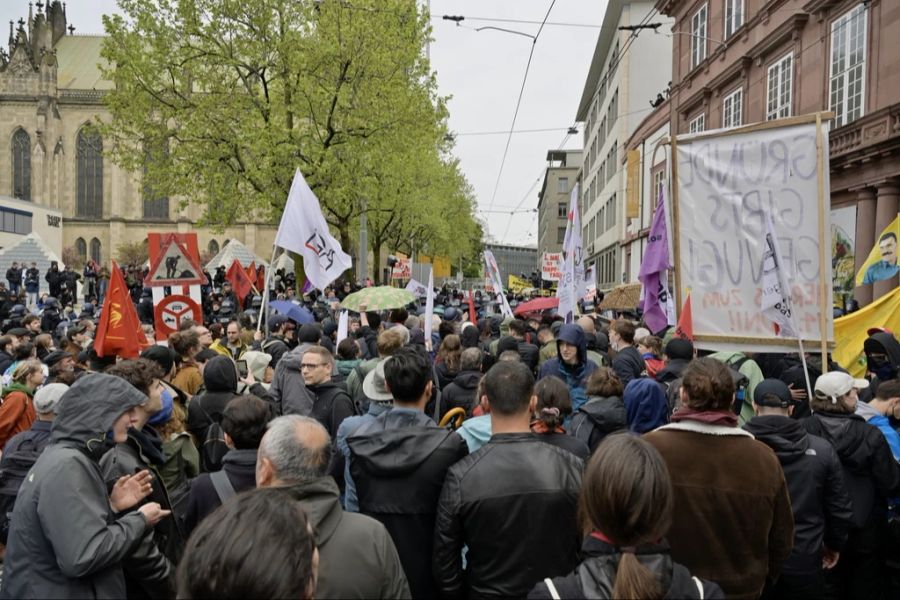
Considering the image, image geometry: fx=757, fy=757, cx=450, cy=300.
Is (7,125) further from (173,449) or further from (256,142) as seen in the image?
(173,449)

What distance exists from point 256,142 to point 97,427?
20045mm

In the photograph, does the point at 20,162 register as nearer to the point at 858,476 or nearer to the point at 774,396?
the point at 774,396

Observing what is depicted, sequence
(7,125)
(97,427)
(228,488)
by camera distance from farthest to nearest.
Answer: (7,125) < (228,488) < (97,427)

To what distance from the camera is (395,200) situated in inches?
1446

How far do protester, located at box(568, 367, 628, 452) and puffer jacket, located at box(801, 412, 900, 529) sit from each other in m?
1.19

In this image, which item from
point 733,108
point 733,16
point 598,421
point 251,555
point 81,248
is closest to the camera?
point 251,555

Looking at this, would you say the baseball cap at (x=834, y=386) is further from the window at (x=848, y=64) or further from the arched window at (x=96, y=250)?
the arched window at (x=96, y=250)

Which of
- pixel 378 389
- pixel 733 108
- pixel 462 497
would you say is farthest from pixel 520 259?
pixel 462 497

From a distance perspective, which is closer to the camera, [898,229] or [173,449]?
[173,449]

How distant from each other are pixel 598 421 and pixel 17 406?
15.8ft

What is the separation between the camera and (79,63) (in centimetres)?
7488

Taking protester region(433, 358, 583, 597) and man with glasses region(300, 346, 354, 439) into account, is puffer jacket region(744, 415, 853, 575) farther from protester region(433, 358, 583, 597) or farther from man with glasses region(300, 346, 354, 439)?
man with glasses region(300, 346, 354, 439)

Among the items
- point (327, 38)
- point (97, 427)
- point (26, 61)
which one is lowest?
point (97, 427)

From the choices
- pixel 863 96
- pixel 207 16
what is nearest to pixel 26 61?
pixel 207 16
